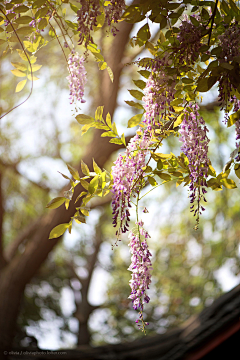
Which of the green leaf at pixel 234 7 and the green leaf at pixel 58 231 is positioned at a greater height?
the green leaf at pixel 234 7

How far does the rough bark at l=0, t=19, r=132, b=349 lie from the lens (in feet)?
10.0

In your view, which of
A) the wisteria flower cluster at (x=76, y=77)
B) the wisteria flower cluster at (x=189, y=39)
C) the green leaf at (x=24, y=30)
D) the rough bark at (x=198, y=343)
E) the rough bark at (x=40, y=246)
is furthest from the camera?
the rough bark at (x=40, y=246)

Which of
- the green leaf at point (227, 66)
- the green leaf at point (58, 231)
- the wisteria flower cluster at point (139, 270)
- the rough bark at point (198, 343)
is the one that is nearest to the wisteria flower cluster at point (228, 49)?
the green leaf at point (227, 66)

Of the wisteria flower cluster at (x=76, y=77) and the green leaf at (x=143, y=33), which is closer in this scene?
the green leaf at (x=143, y=33)

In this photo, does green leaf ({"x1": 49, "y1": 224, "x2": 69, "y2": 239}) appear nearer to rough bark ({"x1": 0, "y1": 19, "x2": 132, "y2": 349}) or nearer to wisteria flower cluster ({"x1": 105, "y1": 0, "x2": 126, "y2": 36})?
wisteria flower cluster ({"x1": 105, "y1": 0, "x2": 126, "y2": 36})

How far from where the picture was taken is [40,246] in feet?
10.1

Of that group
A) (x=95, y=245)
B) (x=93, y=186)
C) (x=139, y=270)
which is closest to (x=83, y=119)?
(x=93, y=186)

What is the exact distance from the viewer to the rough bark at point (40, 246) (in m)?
3.05

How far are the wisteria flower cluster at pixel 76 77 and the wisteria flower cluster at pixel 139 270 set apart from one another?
496mm

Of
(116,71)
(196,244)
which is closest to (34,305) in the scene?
(196,244)

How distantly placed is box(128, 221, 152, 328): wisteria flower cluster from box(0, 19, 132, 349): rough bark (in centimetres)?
208

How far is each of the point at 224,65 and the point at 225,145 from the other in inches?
123

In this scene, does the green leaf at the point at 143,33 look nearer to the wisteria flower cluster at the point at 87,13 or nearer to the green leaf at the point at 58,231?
the wisteria flower cluster at the point at 87,13

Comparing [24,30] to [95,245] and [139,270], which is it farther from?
[95,245]
